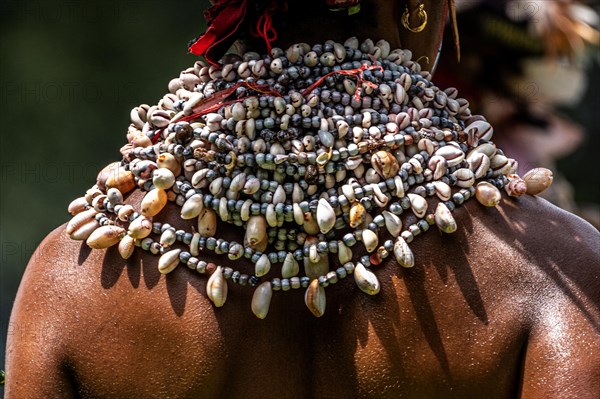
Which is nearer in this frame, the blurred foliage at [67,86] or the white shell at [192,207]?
the white shell at [192,207]

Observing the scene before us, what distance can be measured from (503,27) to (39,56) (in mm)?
3037

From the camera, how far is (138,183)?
1589 millimetres

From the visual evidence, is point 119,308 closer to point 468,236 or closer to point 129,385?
point 129,385

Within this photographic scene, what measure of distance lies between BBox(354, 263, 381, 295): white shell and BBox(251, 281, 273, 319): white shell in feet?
0.49

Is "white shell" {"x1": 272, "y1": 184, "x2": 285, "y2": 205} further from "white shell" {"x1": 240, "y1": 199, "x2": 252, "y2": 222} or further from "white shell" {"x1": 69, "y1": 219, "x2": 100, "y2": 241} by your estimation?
"white shell" {"x1": 69, "y1": 219, "x2": 100, "y2": 241}

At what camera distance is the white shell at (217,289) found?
150 cm

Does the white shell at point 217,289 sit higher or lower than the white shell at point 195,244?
lower

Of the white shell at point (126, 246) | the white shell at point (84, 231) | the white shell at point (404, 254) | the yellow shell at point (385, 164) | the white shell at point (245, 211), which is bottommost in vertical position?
the white shell at point (404, 254)

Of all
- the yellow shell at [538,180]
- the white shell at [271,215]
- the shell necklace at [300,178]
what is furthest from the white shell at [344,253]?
the yellow shell at [538,180]

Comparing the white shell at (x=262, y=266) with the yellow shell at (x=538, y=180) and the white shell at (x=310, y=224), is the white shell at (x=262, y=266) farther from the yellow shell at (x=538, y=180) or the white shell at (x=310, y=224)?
the yellow shell at (x=538, y=180)

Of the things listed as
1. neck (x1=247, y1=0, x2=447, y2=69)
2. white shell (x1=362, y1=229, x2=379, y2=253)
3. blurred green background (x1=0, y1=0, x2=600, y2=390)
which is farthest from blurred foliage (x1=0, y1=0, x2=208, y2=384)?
white shell (x1=362, y1=229, x2=379, y2=253)

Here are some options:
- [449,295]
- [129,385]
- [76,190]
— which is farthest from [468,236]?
[76,190]

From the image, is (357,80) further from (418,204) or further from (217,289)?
(217,289)

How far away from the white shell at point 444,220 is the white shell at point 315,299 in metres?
0.23
